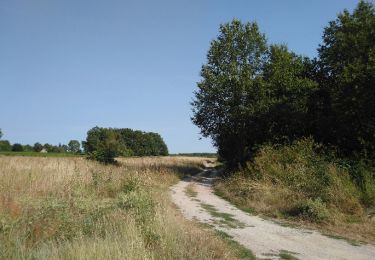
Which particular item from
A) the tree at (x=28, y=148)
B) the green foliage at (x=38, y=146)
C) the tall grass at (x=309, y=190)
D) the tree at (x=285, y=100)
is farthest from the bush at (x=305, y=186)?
the green foliage at (x=38, y=146)

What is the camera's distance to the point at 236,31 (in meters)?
34.1

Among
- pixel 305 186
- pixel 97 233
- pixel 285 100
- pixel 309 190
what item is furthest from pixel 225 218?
pixel 285 100

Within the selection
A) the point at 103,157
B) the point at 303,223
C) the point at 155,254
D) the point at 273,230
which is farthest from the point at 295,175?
the point at 103,157

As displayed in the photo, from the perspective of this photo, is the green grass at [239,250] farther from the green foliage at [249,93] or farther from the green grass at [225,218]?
the green foliage at [249,93]

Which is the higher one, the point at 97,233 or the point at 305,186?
the point at 305,186

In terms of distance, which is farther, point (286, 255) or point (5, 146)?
point (5, 146)

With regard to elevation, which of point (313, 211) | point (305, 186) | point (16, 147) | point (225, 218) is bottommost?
point (225, 218)

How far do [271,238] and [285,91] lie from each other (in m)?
21.0

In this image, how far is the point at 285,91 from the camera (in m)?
31.3

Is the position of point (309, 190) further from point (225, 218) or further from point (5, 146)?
point (5, 146)

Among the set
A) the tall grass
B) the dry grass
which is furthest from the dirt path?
the dry grass

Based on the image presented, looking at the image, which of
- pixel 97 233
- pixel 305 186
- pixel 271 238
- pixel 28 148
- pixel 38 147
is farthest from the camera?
pixel 38 147

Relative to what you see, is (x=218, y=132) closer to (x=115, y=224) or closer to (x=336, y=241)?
(x=336, y=241)

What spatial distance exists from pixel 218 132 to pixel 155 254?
2731 cm
